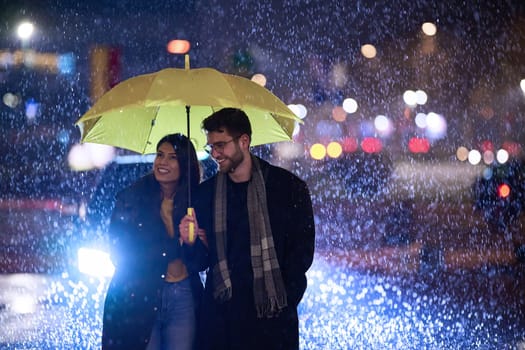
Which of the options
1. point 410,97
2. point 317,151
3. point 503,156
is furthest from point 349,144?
point 503,156

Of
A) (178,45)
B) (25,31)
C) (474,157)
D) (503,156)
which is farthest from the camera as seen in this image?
(25,31)

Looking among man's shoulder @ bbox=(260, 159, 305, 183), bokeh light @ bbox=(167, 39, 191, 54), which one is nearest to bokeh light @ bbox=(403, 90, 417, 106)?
bokeh light @ bbox=(167, 39, 191, 54)

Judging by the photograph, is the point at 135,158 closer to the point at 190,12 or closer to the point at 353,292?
Result: the point at 353,292

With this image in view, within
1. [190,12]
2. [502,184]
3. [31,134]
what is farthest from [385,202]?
[31,134]

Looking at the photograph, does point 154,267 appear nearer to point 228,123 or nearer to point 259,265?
point 259,265

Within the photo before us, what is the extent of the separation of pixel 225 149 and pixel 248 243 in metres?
0.47

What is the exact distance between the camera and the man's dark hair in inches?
175

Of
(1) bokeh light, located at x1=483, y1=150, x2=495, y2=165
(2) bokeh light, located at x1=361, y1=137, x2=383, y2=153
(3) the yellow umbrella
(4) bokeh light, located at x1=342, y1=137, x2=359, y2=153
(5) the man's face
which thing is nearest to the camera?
(5) the man's face

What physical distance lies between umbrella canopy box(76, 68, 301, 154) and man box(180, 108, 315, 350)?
0.29m

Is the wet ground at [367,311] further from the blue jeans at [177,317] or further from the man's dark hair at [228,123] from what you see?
the man's dark hair at [228,123]

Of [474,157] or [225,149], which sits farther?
[474,157]

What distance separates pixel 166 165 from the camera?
4.71 metres

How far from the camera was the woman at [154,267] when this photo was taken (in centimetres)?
A: 455

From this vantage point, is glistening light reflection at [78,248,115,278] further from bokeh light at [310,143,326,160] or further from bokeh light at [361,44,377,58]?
bokeh light at [361,44,377,58]
